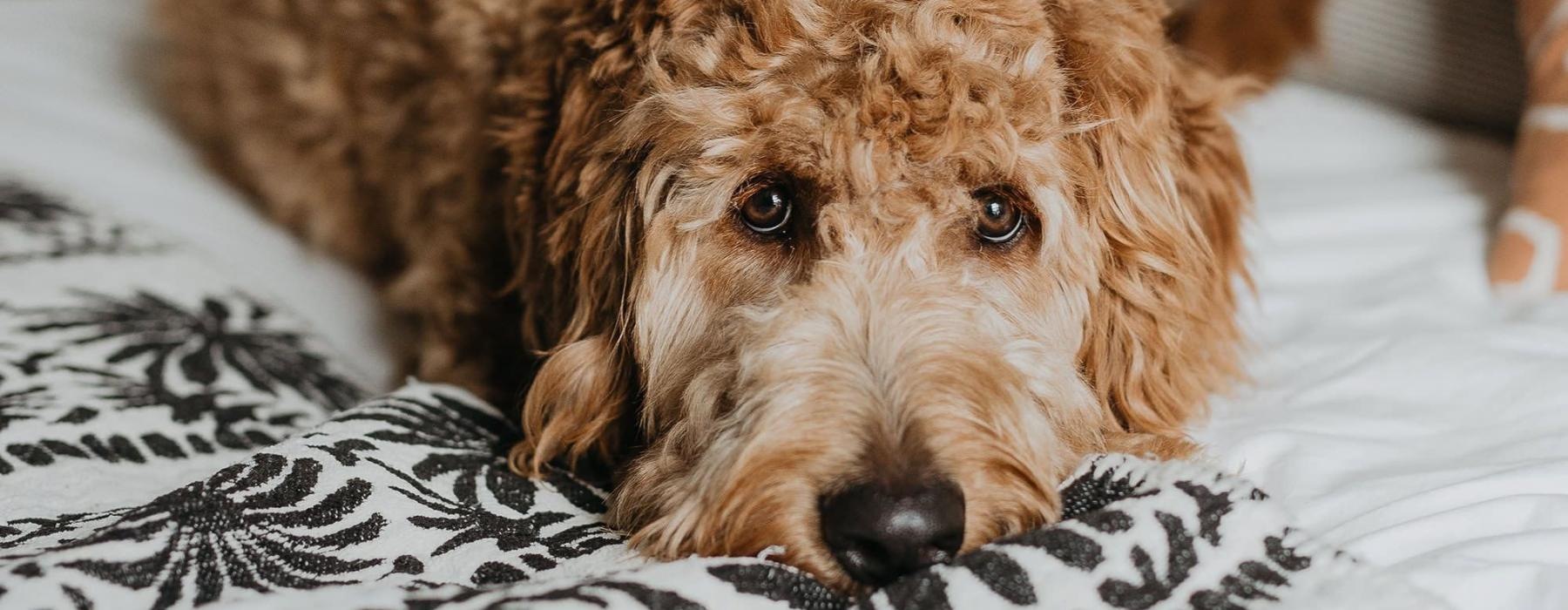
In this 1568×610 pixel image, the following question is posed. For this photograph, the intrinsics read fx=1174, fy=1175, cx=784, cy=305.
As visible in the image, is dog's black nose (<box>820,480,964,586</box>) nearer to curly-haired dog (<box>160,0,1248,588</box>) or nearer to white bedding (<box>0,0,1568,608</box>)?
curly-haired dog (<box>160,0,1248,588</box>)

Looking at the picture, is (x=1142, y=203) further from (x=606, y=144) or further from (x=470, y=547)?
(x=470, y=547)

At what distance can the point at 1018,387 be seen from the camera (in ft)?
5.03

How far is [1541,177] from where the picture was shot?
2080mm

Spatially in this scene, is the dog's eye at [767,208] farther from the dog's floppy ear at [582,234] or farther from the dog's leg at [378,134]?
the dog's leg at [378,134]

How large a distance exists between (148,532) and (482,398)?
866 mm

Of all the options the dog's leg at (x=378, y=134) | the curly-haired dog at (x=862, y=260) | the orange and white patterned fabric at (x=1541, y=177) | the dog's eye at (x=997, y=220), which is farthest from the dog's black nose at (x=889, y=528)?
the orange and white patterned fabric at (x=1541, y=177)

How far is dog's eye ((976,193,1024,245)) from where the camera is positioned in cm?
161

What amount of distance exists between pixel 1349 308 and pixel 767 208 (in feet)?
3.71

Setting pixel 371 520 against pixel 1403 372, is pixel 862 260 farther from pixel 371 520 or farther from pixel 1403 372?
pixel 1403 372

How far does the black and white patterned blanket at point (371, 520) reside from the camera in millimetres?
1157

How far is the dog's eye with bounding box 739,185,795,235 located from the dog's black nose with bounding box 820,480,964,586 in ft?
1.55

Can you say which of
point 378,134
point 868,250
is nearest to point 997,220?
point 868,250

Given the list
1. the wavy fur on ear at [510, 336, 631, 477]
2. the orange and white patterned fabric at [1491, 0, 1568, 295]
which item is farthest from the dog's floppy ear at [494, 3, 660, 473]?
the orange and white patterned fabric at [1491, 0, 1568, 295]

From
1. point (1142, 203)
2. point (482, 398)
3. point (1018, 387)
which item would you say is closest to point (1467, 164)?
point (1142, 203)
